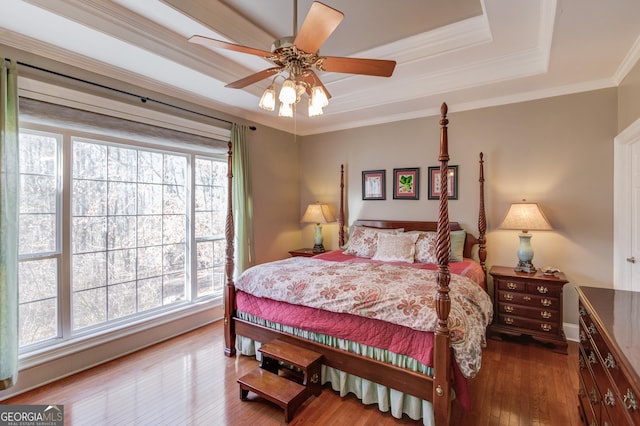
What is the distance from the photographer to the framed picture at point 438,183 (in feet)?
12.1

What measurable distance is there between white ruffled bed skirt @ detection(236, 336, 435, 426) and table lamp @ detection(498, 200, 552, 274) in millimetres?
2013

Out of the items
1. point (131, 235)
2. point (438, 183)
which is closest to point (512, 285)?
point (438, 183)

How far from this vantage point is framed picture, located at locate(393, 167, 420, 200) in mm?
3957

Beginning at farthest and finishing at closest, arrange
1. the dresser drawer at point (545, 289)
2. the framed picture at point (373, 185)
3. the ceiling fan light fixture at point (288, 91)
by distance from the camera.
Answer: the framed picture at point (373, 185) → the dresser drawer at point (545, 289) → the ceiling fan light fixture at point (288, 91)

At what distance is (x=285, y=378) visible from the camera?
221cm

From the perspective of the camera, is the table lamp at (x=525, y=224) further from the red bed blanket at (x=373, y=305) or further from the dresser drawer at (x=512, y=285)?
the red bed blanket at (x=373, y=305)

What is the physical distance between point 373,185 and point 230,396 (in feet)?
10.1

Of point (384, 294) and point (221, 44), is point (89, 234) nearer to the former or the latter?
point (221, 44)

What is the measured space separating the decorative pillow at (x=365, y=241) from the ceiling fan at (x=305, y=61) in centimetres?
206

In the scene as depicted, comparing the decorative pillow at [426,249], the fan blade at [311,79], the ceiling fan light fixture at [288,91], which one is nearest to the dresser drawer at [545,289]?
the decorative pillow at [426,249]

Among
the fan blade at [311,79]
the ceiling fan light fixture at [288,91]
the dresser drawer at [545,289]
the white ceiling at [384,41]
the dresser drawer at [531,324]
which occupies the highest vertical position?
the white ceiling at [384,41]

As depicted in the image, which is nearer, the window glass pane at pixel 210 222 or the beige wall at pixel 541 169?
the beige wall at pixel 541 169

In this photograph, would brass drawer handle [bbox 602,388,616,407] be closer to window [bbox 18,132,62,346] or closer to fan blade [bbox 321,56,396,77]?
fan blade [bbox 321,56,396,77]

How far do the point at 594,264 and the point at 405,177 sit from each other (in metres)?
2.16
